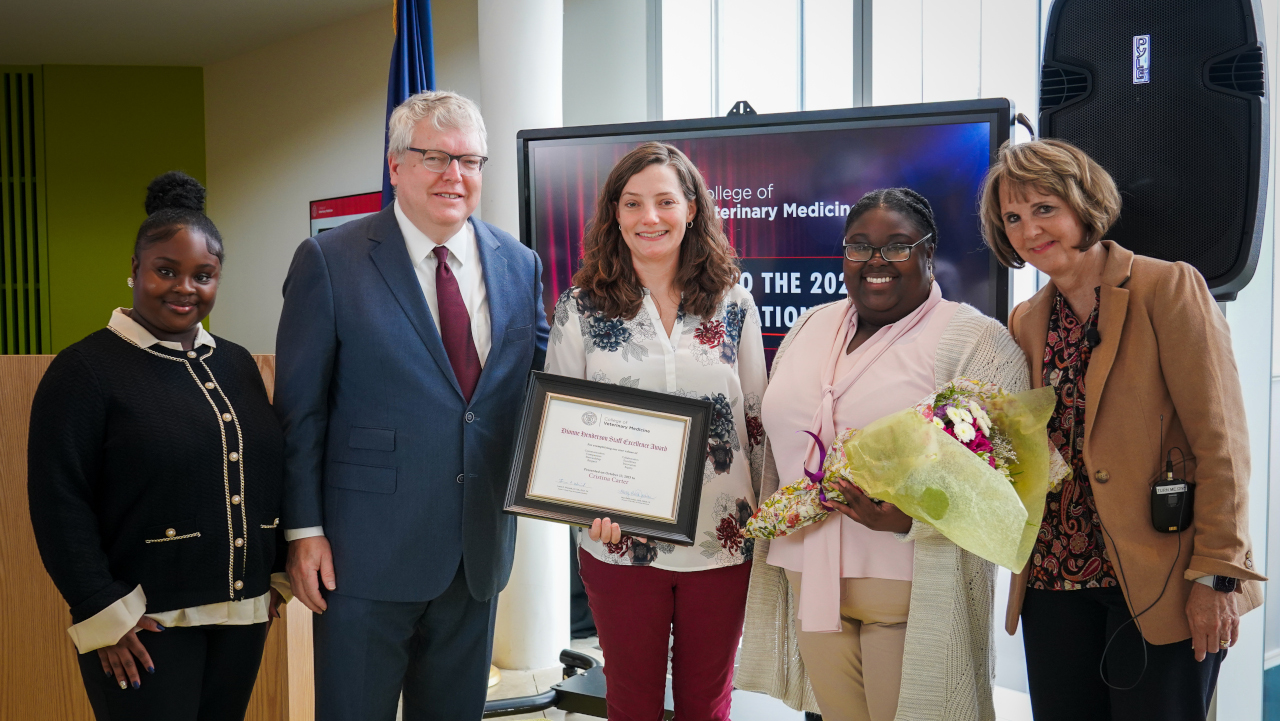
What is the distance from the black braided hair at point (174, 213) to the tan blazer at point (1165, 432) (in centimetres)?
200

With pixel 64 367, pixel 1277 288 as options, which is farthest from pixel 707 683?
pixel 1277 288

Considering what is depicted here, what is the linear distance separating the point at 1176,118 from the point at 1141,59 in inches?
6.9

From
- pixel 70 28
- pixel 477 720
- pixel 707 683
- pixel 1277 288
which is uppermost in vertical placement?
pixel 70 28

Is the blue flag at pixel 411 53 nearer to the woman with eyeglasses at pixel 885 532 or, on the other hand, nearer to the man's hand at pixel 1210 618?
the woman with eyeglasses at pixel 885 532

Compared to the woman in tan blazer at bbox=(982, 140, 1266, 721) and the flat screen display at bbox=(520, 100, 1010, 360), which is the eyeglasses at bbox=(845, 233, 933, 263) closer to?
the woman in tan blazer at bbox=(982, 140, 1266, 721)

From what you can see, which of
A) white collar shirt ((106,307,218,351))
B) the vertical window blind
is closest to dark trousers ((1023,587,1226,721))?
white collar shirt ((106,307,218,351))

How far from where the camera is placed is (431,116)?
2.11 meters

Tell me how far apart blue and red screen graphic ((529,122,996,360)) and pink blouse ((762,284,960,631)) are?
949 millimetres

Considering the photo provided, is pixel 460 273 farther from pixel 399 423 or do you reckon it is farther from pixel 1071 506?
pixel 1071 506

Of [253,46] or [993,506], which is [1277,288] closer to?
[993,506]

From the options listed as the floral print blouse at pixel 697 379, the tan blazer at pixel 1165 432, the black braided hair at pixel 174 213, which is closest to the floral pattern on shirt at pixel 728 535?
the floral print blouse at pixel 697 379

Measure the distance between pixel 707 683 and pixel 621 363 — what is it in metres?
0.80

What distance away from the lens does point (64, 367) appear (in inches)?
73.2

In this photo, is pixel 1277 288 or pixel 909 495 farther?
pixel 1277 288
